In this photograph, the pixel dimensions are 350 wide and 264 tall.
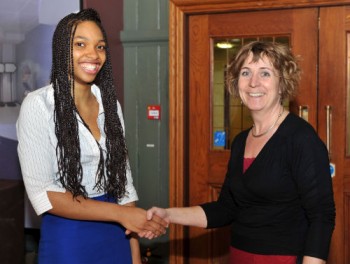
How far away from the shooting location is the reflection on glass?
3682mm

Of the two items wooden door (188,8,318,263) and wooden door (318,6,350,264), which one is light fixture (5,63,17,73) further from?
wooden door (318,6,350,264)

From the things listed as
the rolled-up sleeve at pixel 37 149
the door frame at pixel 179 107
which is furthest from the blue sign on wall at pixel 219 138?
the rolled-up sleeve at pixel 37 149

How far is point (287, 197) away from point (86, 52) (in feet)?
2.99

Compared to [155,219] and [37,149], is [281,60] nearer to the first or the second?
[155,219]

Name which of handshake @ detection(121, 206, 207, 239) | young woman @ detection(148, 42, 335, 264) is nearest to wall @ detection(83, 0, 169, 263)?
handshake @ detection(121, 206, 207, 239)

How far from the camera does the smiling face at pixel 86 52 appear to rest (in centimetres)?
196

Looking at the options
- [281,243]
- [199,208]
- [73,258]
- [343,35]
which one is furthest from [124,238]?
[343,35]

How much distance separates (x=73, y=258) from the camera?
6.26ft

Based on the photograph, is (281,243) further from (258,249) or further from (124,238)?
(124,238)

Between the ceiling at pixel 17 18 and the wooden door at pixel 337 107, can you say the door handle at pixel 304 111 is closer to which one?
the wooden door at pixel 337 107

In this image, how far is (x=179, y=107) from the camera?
3.75 m

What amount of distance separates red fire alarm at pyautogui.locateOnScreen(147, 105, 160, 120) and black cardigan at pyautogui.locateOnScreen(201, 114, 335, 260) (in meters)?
1.96

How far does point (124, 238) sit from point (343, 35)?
2.12m

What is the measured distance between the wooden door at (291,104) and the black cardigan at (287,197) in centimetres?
155
